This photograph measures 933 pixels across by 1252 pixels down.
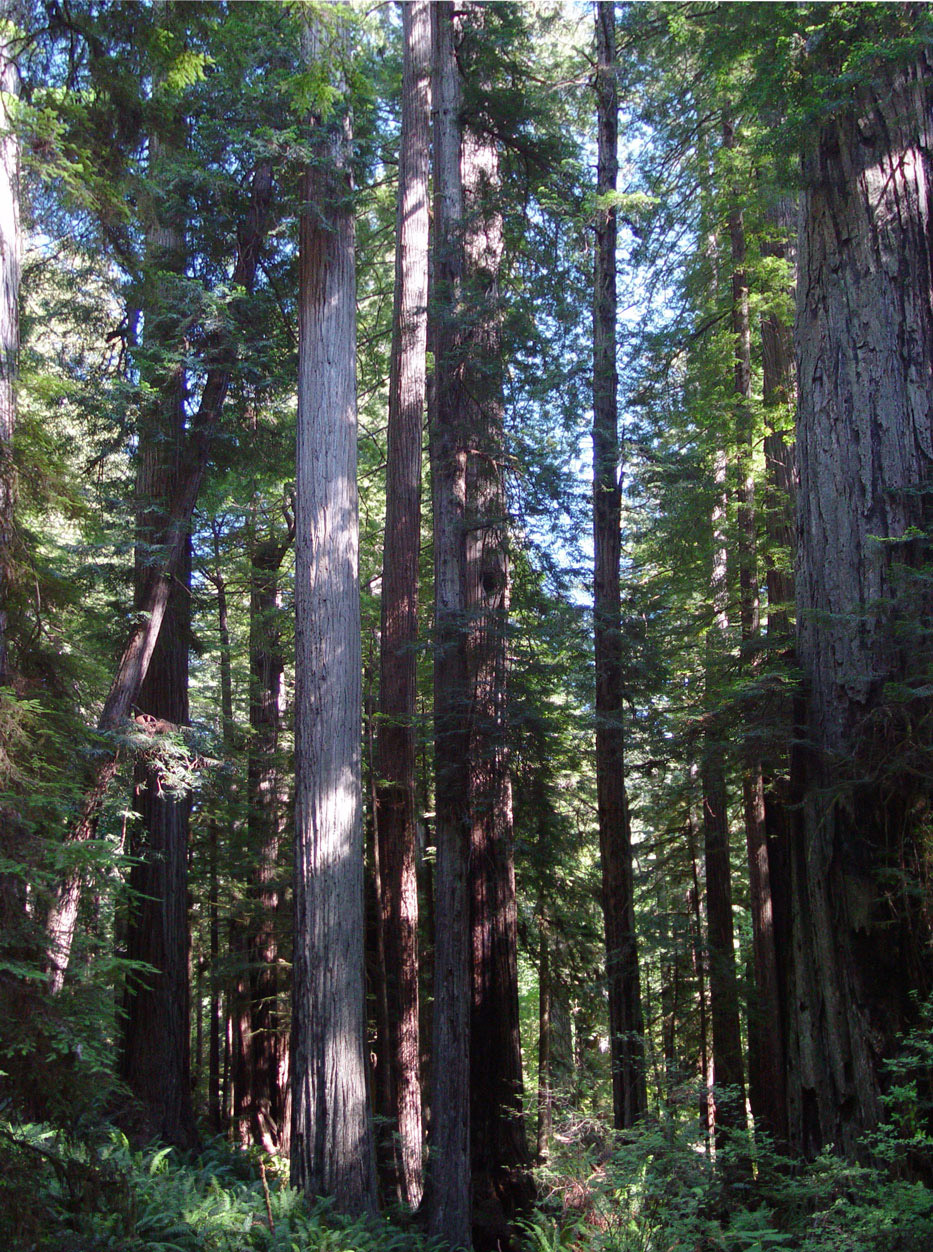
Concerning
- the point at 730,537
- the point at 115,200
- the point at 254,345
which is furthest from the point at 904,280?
the point at 730,537

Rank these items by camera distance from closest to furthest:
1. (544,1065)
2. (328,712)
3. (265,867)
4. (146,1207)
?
(146,1207), (328,712), (265,867), (544,1065)

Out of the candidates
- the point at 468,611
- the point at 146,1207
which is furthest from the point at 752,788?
the point at 146,1207

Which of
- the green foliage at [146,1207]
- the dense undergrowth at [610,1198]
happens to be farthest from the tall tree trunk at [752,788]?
the green foliage at [146,1207]

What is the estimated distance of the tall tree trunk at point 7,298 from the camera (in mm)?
4754

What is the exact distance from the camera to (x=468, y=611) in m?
9.63

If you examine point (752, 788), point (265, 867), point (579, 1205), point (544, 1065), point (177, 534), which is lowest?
point (544, 1065)

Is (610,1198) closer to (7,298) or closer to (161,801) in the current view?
(161,801)

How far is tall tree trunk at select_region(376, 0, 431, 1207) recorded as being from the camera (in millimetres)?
10461

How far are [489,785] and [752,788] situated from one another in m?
3.83

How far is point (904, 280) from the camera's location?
5.68 meters

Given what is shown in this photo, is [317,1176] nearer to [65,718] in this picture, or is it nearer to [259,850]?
[65,718]

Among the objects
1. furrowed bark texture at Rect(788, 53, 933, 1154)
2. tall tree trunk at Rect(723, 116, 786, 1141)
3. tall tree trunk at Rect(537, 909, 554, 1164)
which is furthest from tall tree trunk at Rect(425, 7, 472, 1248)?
furrowed bark texture at Rect(788, 53, 933, 1154)

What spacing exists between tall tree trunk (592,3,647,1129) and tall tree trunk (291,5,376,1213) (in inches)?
98.9

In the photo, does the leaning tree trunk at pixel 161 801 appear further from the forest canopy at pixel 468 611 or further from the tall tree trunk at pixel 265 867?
the tall tree trunk at pixel 265 867
